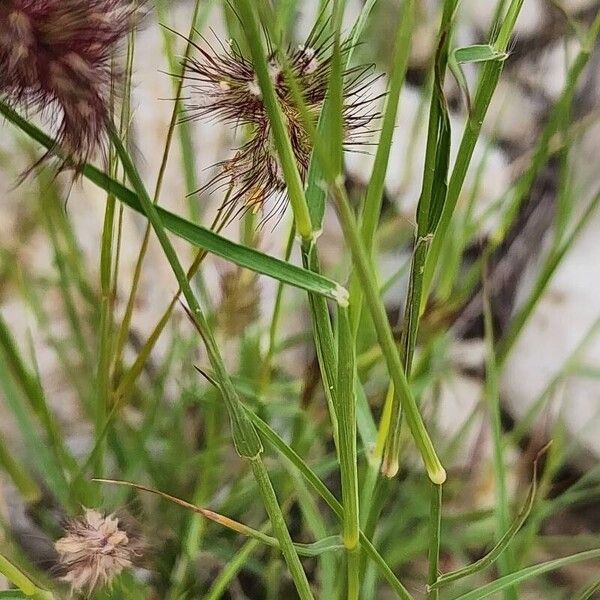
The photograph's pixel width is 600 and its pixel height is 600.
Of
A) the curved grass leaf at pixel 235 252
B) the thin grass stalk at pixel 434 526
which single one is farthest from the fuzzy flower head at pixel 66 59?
the thin grass stalk at pixel 434 526

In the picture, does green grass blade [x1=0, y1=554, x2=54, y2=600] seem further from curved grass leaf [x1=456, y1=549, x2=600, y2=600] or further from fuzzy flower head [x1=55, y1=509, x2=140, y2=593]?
curved grass leaf [x1=456, y1=549, x2=600, y2=600]

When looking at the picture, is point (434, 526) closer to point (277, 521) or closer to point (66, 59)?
point (277, 521)

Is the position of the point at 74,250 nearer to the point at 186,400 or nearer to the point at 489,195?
the point at 186,400

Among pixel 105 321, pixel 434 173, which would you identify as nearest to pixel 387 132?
pixel 434 173

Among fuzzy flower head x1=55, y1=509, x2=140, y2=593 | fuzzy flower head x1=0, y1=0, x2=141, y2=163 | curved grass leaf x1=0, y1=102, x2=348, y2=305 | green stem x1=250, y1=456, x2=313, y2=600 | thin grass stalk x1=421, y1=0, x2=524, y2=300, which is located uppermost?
thin grass stalk x1=421, y1=0, x2=524, y2=300

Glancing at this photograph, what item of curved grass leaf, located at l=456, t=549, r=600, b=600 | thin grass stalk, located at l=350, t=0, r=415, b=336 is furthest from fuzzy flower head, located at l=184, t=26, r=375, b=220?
curved grass leaf, located at l=456, t=549, r=600, b=600

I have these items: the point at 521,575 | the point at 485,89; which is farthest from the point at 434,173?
the point at 521,575

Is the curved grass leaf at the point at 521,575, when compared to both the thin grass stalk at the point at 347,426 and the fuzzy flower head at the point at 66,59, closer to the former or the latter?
the thin grass stalk at the point at 347,426

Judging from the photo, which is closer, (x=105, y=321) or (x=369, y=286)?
(x=369, y=286)
